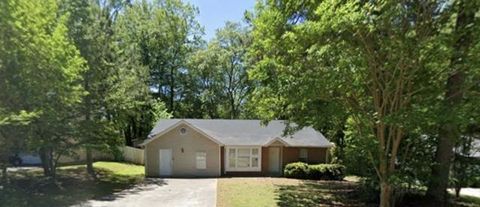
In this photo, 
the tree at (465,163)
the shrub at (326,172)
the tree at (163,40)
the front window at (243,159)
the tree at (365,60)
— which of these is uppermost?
the tree at (163,40)

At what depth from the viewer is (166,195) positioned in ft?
60.7

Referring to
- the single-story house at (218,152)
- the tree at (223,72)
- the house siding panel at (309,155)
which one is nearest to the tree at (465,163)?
the single-story house at (218,152)

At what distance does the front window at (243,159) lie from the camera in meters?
27.9

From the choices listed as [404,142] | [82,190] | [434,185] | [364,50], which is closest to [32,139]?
[82,190]

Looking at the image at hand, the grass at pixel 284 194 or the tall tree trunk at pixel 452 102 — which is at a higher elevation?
the tall tree trunk at pixel 452 102

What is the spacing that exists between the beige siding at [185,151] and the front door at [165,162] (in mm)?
218

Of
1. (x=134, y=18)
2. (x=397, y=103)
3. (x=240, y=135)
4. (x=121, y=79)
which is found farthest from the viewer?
(x=134, y=18)

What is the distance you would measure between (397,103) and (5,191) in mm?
16554

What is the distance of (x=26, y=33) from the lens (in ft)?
51.2

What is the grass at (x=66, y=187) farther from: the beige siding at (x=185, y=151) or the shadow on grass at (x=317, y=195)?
the shadow on grass at (x=317, y=195)

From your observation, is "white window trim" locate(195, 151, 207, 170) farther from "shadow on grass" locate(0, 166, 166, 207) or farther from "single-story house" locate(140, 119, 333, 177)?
"shadow on grass" locate(0, 166, 166, 207)

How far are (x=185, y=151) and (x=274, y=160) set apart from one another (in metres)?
6.59

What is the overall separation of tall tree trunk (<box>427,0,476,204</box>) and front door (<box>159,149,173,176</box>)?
1736 centimetres

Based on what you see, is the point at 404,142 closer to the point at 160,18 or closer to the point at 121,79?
the point at 121,79
